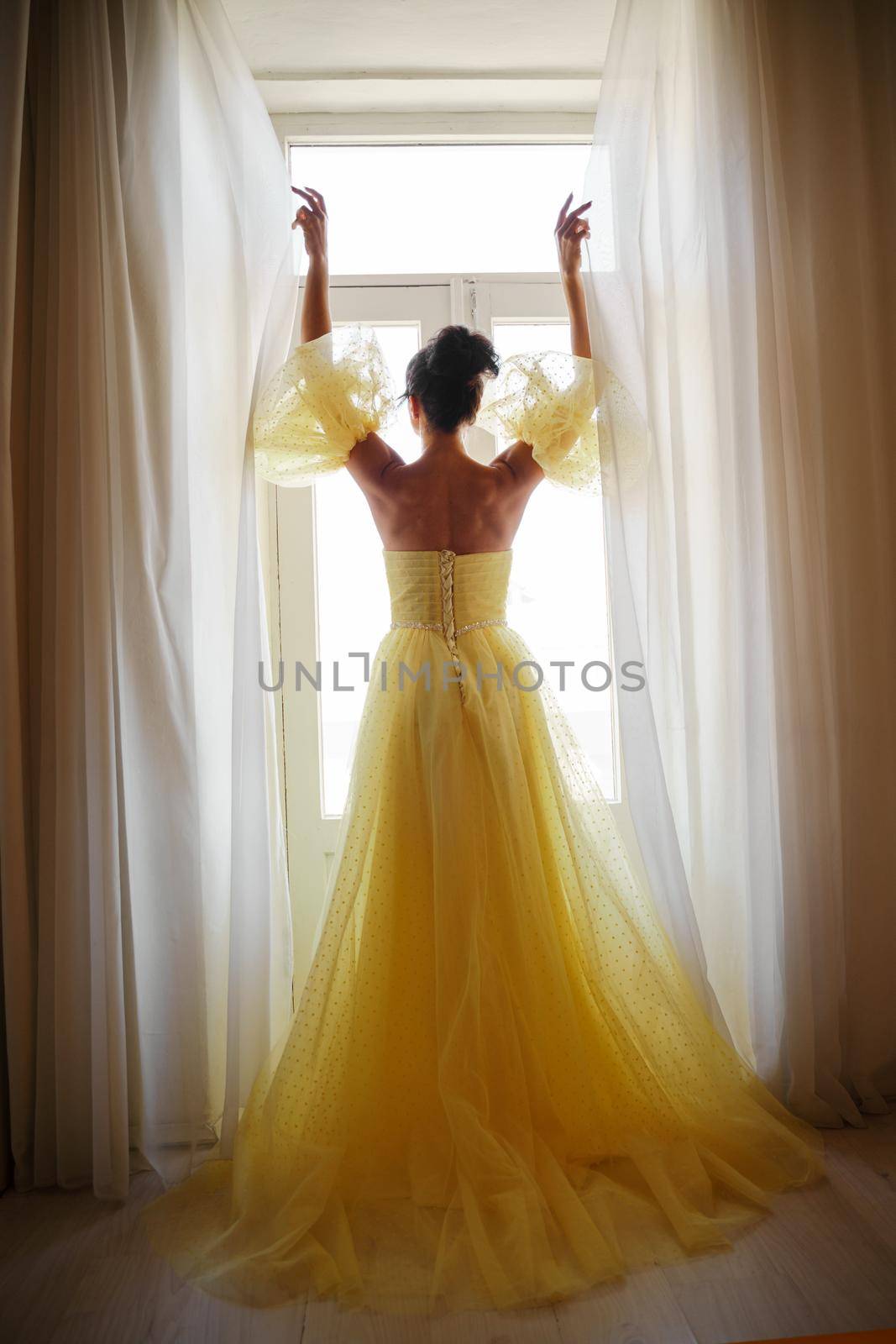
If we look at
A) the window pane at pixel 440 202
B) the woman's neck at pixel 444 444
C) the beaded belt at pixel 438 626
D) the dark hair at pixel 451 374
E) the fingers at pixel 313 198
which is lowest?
the beaded belt at pixel 438 626

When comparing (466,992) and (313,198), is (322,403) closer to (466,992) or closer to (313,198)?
(313,198)

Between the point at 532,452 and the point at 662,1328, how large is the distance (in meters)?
1.55

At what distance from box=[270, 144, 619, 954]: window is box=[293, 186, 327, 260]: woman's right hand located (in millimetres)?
439

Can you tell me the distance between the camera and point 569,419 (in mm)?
1915

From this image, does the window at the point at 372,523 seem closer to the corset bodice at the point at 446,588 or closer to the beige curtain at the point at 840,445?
the corset bodice at the point at 446,588

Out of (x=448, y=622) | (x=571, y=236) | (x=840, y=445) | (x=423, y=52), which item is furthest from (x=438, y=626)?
(x=423, y=52)

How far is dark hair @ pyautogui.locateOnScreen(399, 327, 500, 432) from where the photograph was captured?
6.37 ft

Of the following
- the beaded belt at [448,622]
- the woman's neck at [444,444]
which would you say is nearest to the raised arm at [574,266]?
the woman's neck at [444,444]

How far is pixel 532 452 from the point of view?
1.96m

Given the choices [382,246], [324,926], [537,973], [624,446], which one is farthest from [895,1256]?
[382,246]

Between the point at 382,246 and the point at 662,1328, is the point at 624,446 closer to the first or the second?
the point at 382,246

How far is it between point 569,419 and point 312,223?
68cm

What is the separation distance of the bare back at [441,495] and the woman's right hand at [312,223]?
403 mm

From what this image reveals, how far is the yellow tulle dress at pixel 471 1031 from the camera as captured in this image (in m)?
1.53
